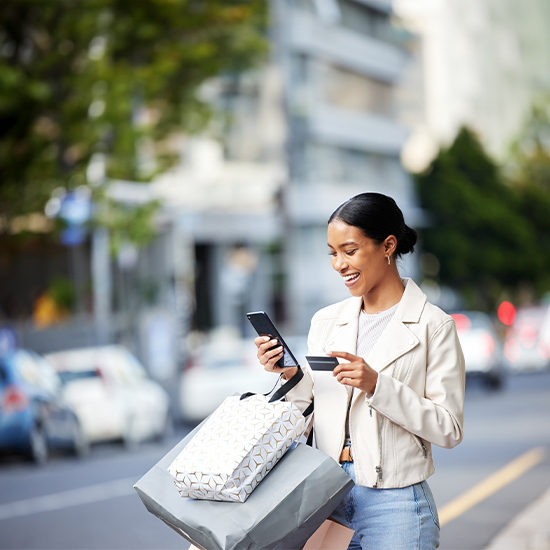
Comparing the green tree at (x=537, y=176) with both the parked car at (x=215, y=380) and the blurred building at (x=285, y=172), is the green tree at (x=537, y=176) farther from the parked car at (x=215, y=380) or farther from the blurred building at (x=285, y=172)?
the parked car at (x=215, y=380)

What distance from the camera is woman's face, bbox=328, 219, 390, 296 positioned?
2.92m

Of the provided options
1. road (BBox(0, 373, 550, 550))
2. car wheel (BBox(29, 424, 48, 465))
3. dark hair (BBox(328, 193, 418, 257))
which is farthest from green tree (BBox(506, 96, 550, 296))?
dark hair (BBox(328, 193, 418, 257))

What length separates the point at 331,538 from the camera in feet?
9.68

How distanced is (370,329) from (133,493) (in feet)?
23.4

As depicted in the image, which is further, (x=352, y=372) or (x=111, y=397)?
(x=111, y=397)

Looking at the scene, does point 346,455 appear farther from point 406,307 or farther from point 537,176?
point 537,176

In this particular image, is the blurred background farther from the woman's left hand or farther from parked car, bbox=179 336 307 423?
the woman's left hand

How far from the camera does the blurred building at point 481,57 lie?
344 ft

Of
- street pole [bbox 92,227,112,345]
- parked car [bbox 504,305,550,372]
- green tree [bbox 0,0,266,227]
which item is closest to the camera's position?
green tree [bbox 0,0,266,227]

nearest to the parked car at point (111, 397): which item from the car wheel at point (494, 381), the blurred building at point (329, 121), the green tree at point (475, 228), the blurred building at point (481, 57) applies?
the car wheel at point (494, 381)

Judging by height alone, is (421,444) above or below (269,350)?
below

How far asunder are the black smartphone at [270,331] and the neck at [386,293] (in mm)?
327

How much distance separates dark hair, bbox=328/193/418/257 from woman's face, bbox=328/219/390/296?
0.06ft

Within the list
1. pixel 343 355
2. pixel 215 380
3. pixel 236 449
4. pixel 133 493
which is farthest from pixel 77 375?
pixel 343 355
